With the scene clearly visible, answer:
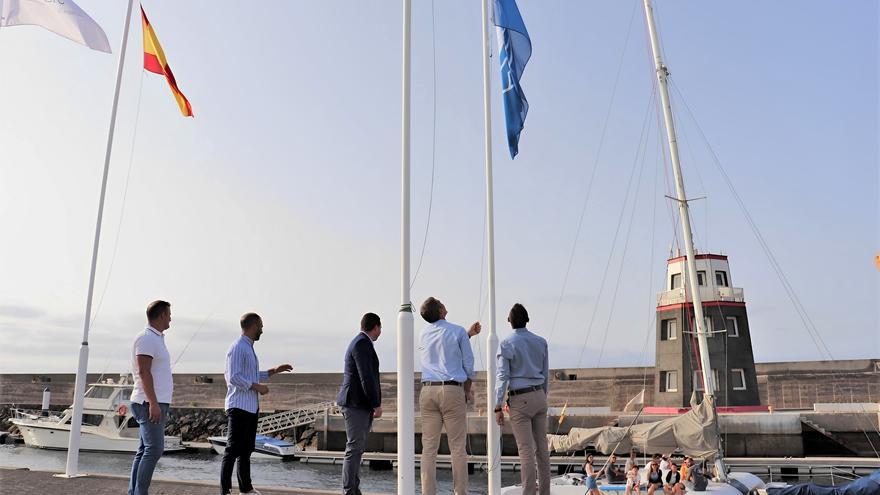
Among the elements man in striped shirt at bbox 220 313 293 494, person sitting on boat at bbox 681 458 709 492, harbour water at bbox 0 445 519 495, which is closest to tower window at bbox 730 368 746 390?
harbour water at bbox 0 445 519 495

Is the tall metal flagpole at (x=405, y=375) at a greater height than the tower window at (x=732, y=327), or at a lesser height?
lesser

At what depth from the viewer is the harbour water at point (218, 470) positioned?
29.6 metres

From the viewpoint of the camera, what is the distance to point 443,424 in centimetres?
690

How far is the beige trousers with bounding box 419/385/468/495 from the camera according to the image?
6637 millimetres

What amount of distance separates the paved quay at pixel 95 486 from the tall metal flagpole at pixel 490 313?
8.35 feet

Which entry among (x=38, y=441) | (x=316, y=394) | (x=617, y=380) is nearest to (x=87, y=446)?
(x=38, y=441)

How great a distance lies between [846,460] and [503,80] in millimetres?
24242

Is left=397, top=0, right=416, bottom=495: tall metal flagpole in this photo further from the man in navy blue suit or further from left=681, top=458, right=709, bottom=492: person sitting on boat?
left=681, top=458, right=709, bottom=492: person sitting on boat

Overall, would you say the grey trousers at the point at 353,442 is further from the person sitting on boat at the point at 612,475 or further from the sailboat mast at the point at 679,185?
the sailboat mast at the point at 679,185

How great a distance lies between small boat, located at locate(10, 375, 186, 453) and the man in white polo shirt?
129 ft

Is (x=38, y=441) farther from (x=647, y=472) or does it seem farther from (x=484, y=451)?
(x=647, y=472)

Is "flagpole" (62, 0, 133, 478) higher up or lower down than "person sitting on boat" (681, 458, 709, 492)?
higher up

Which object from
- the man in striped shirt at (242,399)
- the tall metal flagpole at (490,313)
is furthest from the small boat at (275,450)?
the man in striped shirt at (242,399)

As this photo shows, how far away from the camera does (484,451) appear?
3519 cm
